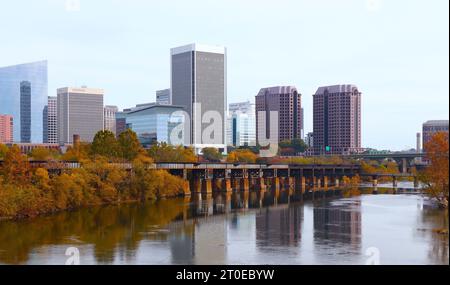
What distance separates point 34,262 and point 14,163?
30.8 meters

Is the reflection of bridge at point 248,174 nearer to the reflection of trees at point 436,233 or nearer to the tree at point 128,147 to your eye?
the tree at point 128,147

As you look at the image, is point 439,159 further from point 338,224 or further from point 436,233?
point 338,224

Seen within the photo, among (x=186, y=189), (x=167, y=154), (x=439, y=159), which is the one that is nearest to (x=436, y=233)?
(x=439, y=159)

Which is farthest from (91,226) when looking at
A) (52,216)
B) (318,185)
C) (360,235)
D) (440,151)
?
(318,185)

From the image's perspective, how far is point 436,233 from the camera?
5316 cm

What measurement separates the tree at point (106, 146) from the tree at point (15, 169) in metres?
25.5

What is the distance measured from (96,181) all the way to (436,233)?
42568 mm

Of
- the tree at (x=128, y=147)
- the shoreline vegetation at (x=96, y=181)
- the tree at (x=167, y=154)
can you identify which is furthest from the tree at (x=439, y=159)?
the tree at (x=167, y=154)

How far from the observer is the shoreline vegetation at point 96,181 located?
61359 mm

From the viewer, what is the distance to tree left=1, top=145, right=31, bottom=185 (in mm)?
67375

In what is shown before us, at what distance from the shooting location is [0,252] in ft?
148

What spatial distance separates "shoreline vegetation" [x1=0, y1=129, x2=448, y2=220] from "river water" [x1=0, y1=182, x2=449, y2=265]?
2.48m

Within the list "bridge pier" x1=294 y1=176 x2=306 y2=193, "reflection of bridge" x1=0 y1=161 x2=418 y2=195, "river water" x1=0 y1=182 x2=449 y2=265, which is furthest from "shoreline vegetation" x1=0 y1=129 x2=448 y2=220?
"bridge pier" x1=294 y1=176 x2=306 y2=193
